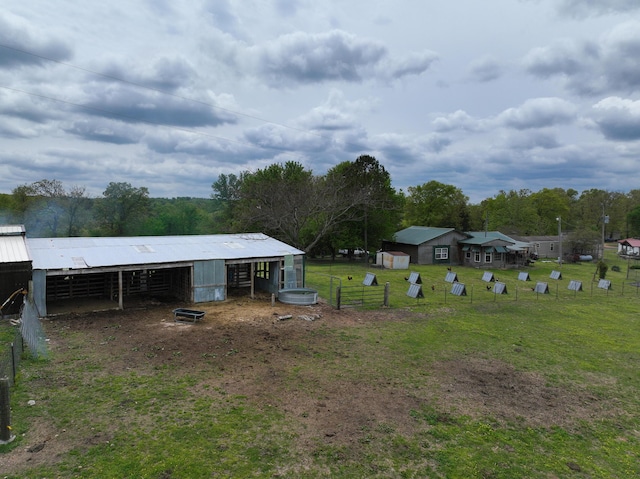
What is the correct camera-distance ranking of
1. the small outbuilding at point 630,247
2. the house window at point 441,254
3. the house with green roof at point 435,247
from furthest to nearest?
the small outbuilding at point 630,247 → the house window at point 441,254 → the house with green roof at point 435,247

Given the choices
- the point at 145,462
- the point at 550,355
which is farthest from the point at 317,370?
the point at 550,355

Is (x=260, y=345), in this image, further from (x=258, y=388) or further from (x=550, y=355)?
(x=550, y=355)

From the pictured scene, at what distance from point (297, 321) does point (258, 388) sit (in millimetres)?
7109

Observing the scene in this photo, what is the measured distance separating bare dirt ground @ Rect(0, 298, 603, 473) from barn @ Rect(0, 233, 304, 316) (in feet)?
7.00

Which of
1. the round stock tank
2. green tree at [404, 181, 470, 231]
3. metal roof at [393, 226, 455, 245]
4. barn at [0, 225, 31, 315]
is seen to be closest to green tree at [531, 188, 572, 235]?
green tree at [404, 181, 470, 231]

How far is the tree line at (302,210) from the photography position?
132 ft

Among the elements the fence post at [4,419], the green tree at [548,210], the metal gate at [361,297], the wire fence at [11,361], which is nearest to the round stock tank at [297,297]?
the metal gate at [361,297]

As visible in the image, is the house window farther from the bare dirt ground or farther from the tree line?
the bare dirt ground

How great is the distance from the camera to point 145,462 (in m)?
7.36

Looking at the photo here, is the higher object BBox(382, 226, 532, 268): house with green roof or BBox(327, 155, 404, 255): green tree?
BBox(327, 155, 404, 255): green tree

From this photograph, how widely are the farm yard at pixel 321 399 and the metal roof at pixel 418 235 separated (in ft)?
87.0

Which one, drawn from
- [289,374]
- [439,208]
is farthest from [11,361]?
[439,208]

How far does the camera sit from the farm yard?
770cm

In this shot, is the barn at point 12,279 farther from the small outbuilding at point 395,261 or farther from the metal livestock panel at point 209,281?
Result: the small outbuilding at point 395,261
